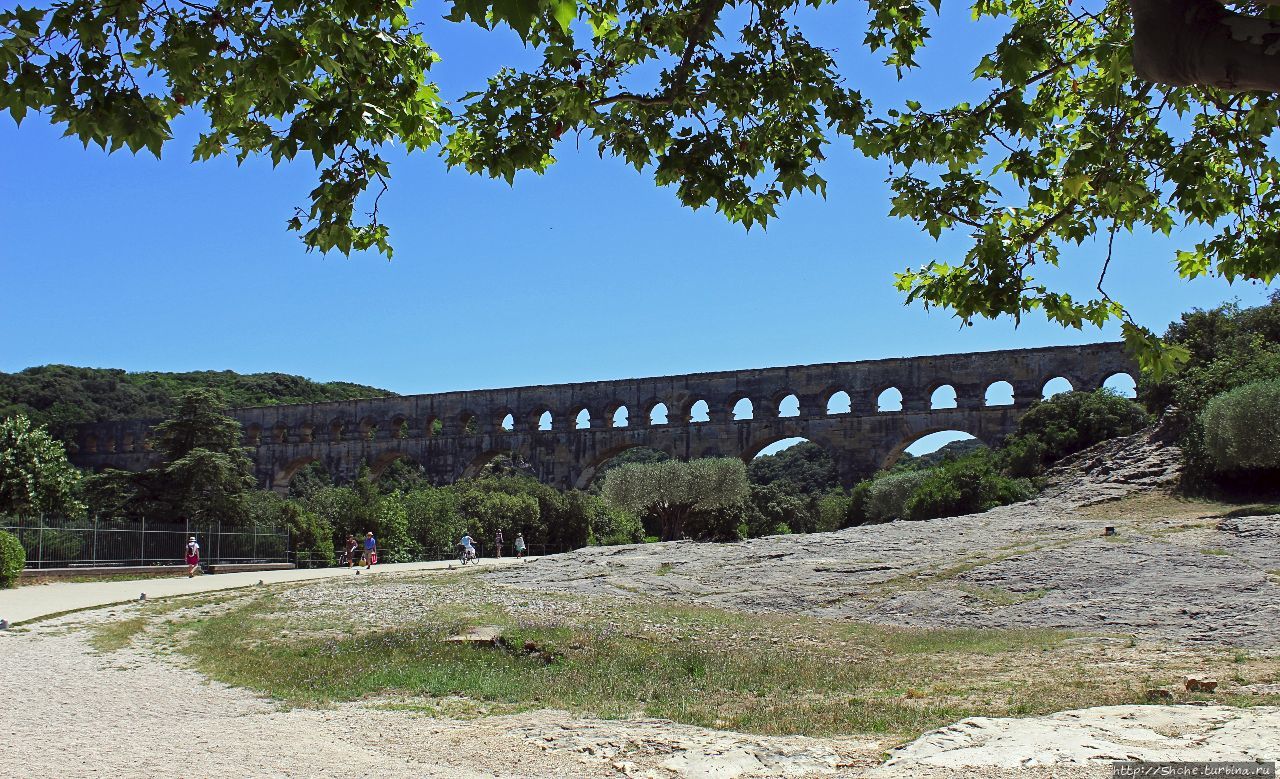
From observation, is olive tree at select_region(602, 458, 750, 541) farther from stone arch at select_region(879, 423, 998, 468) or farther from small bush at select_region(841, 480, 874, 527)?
stone arch at select_region(879, 423, 998, 468)

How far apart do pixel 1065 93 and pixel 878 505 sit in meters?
26.0

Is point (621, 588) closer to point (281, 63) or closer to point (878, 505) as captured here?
point (281, 63)

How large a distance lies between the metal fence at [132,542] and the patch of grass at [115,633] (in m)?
7.70

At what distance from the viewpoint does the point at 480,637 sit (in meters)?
9.24

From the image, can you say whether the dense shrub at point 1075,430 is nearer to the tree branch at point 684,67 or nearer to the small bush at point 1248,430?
the small bush at point 1248,430

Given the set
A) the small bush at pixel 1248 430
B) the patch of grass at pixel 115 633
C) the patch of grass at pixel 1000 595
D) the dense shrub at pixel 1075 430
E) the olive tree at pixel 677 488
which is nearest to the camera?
→ the patch of grass at pixel 115 633

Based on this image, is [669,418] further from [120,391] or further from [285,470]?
[120,391]

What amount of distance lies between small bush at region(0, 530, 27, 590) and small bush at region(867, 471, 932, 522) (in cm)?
2288

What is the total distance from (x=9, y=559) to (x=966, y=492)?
18451 mm

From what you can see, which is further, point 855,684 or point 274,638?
point 274,638

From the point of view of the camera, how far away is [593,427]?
1515 inches

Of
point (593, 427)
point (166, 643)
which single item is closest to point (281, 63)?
point (166, 643)

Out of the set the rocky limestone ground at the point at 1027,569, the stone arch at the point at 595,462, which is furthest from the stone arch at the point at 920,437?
the rocky limestone ground at the point at 1027,569

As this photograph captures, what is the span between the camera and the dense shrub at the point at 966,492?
71.0ft
